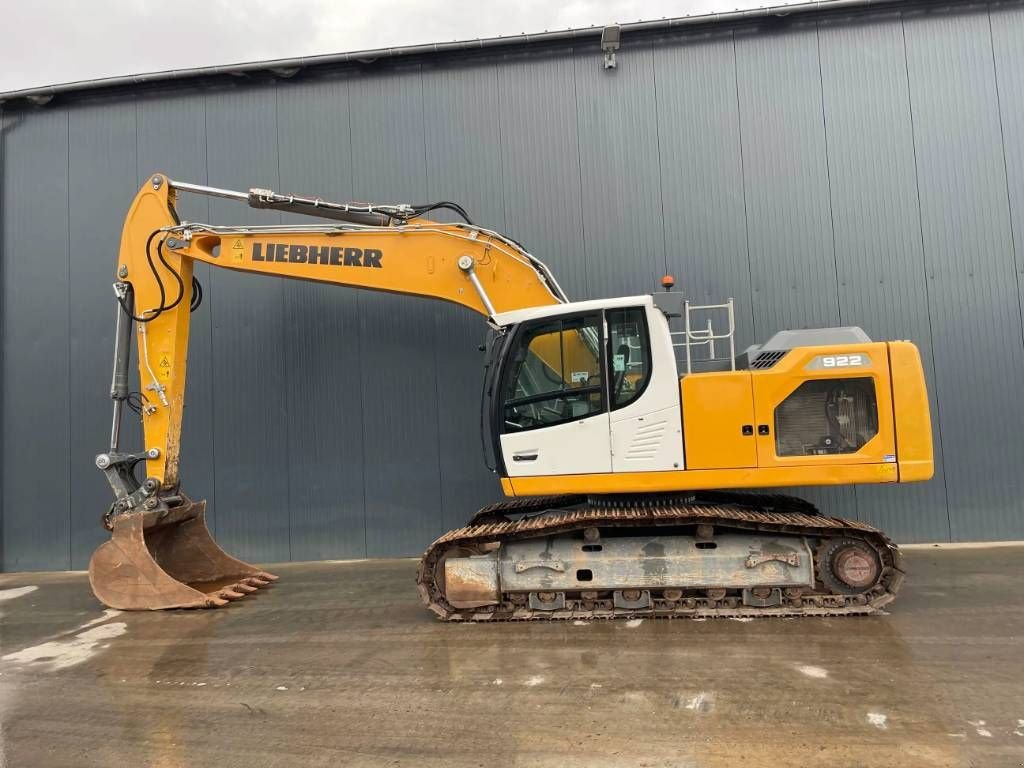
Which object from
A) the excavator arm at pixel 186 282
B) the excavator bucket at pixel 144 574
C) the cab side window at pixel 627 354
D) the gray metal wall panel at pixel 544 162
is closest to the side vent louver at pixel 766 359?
the cab side window at pixel 627 354

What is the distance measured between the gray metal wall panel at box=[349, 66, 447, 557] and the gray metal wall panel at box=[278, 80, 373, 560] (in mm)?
170

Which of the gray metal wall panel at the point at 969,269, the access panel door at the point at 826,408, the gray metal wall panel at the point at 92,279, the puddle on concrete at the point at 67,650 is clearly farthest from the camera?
the gray metal wall panel at the point at 92,279

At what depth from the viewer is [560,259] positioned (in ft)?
25.7

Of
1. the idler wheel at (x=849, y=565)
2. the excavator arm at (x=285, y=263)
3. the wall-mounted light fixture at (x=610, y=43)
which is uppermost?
the wall-mounted light fixture at (x=610, y=43)

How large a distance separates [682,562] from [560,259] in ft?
14.5

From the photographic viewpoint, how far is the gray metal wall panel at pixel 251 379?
7953mm

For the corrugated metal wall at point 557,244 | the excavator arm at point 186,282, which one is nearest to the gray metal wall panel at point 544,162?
the corrugated metal wall at point 557,244

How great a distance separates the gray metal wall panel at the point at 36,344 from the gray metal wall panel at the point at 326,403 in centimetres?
294

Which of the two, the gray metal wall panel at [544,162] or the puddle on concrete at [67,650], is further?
the gray metal wall panel at [544,162]

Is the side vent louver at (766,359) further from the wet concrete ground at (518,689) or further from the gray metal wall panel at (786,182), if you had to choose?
the gray metal wall panel at (786,182)

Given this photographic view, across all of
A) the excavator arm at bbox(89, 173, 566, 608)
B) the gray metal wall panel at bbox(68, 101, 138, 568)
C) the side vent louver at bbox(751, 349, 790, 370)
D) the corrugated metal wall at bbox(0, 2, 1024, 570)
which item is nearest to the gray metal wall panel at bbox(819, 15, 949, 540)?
the corrugated metal wall at bbox(0, 2, 1024, 570)

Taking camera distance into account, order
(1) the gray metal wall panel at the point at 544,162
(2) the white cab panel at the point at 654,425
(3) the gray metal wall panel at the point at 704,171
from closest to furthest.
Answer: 1. (2) the white cab panel at the point at 654,425
2. (3) the gray metal wall panel at the point at 704,171
3. (1) the gray metal wall panel at the point at 544,162

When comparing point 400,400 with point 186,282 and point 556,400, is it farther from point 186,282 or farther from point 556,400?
point 556,400

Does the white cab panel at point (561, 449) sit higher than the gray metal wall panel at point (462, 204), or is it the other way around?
the gray metal wall panel at point (462, 204)
